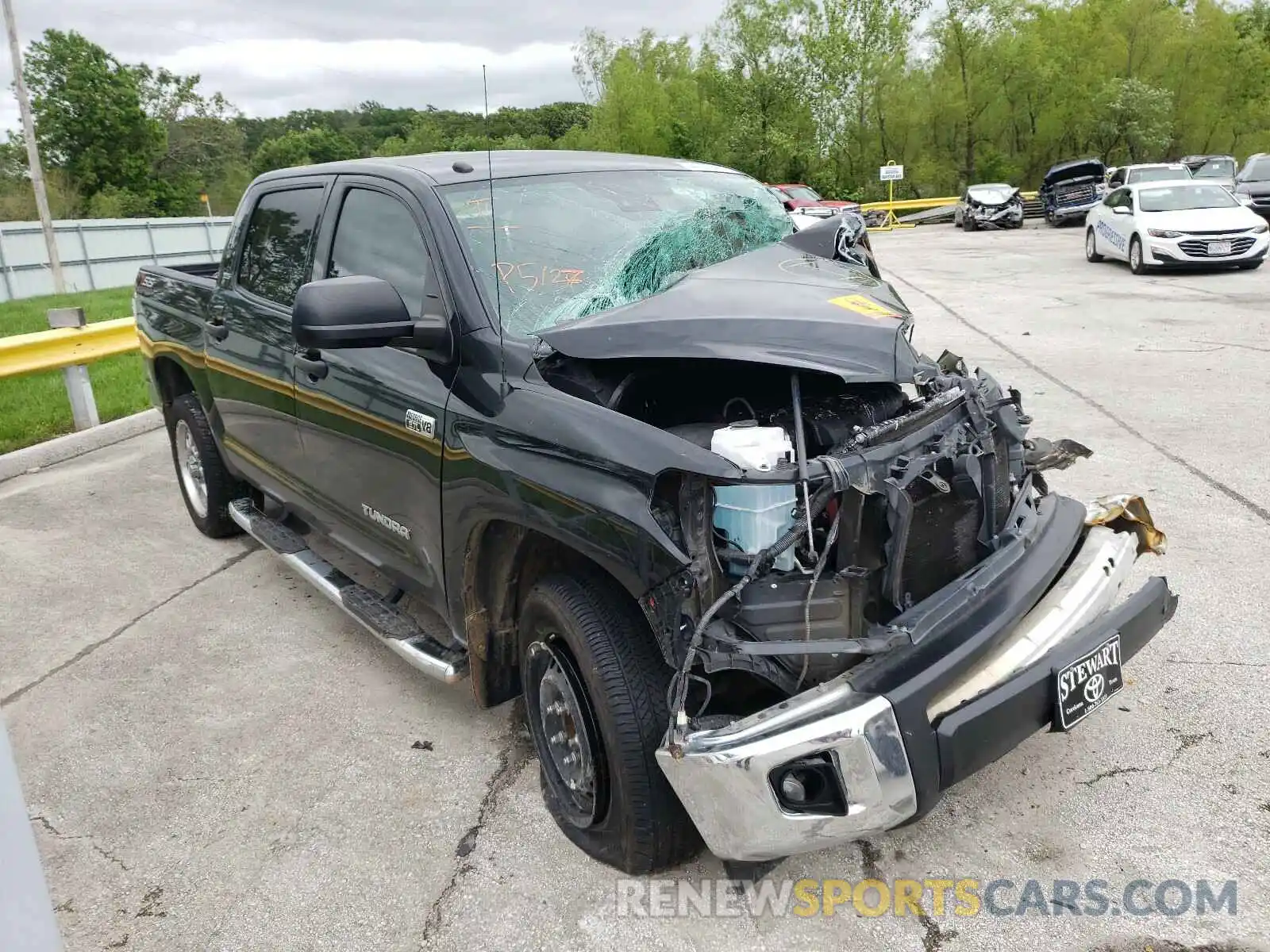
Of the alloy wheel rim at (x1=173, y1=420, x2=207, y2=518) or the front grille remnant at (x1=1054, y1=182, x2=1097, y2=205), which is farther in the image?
the front grille remnant at (x1=1054, y1=182, x2=1097, y2=205)

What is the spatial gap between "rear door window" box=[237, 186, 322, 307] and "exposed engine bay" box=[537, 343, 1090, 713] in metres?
1.72

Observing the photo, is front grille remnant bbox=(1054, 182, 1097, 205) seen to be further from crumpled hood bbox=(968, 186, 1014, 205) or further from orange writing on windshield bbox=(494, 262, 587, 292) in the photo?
orange writing on windshield bbox=(494, 262, 587, 292)

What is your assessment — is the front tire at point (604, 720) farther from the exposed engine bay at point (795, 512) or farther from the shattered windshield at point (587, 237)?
the shattered windshield at point (587, 237)

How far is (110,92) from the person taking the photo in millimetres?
46906

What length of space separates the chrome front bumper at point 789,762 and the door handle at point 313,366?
2081mm

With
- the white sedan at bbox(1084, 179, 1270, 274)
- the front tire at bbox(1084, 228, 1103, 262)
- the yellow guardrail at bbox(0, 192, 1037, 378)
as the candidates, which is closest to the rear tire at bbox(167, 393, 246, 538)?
the yellow guardrail at bbox(0, 192, 1037, 378)

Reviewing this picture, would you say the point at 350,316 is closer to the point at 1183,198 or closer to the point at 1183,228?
the point at 1183,228

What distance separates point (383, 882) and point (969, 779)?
5.80ft

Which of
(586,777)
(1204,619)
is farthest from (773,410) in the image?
(1204,619)

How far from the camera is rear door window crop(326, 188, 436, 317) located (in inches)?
127

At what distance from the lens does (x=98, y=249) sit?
79.7 ft

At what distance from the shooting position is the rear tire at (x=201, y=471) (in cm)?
514

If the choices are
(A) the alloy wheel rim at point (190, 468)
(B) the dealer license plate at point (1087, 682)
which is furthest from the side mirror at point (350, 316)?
(A) the alloy wheel rim at point (190, 468)

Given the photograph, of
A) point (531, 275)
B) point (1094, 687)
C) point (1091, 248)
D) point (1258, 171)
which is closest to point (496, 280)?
point (531, 275)
